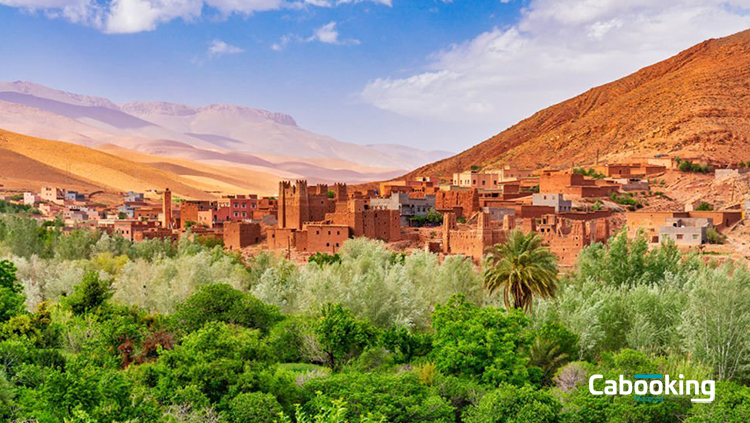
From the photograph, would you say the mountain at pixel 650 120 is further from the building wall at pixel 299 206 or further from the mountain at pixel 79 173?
the mountain at pixel 79 173

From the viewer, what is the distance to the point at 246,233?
40.3 metres

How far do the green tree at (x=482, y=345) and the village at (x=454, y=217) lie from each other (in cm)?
1431

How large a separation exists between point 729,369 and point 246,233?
2824 centimetres

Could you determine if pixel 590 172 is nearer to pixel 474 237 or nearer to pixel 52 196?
pixel 474 237

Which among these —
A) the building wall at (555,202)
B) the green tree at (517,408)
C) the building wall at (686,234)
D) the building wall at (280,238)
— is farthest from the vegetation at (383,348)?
the building wall at (555,202)

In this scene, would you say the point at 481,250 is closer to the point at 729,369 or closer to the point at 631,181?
the point at 729,369

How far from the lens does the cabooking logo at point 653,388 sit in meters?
13.5

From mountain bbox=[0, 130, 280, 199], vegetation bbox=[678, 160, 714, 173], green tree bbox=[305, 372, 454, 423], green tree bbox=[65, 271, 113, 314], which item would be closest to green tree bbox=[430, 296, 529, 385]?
green tree bbox=[305, 372, 454, 423]

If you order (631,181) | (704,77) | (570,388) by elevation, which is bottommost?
(570,388)

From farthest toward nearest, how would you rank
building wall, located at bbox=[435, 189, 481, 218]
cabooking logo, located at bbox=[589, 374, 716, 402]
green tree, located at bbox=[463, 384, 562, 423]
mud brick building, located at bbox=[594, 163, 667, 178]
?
mud brick building, located at bbox=[594, 163, 667, 178], building wall, located at bbox=[435, 189, 481, 218], cabooking logo, located at bbox=[589, 374, 716, 402], green tree, located at bbox=[463, 384, 562, 423]

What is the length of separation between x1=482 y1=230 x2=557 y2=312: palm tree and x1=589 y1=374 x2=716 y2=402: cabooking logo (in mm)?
6228

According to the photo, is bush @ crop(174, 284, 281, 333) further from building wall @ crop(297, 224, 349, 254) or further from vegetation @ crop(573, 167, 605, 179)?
vegetation @ crop(573, 167, 605, 179)

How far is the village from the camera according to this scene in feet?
115

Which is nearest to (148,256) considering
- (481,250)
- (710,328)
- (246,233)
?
(246,233)
